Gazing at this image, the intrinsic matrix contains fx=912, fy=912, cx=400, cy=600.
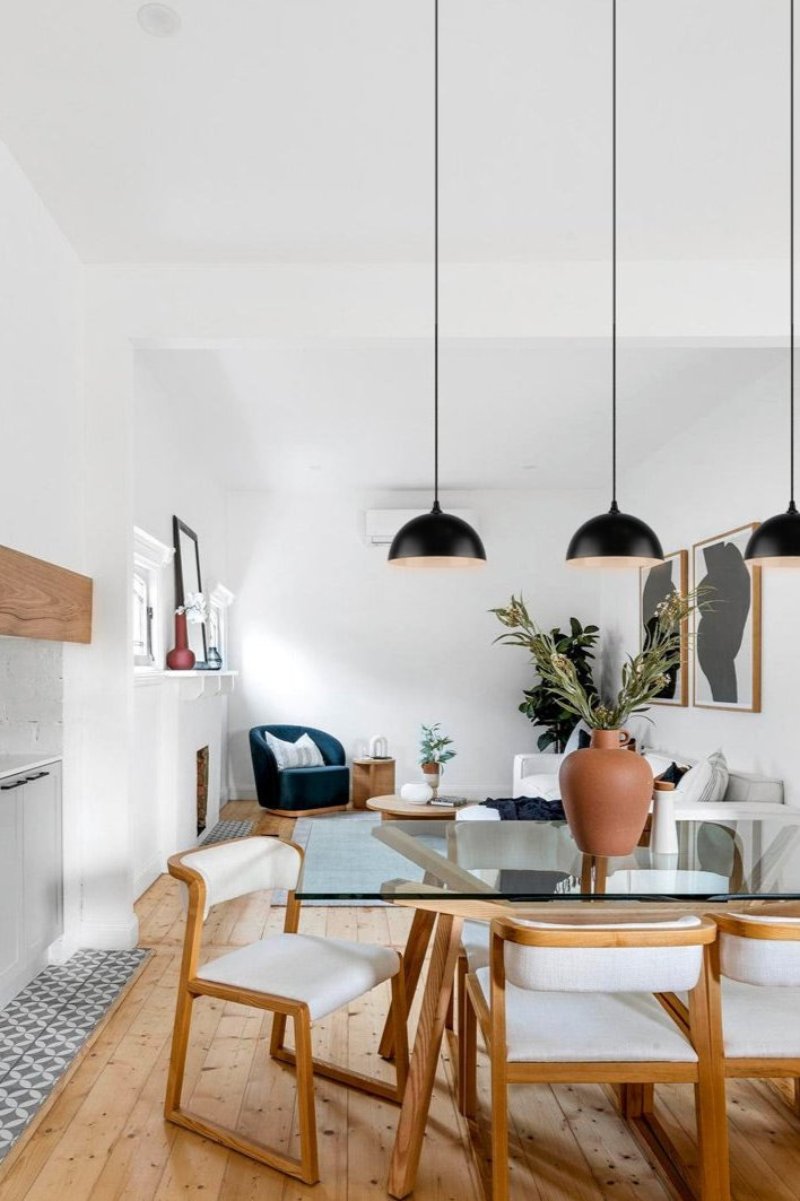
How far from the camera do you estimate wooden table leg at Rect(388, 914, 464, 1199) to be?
2076 millimetres

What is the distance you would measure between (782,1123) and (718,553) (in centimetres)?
340

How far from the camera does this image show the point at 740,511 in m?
5.02

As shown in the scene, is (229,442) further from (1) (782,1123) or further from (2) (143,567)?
(1) (782,1123)

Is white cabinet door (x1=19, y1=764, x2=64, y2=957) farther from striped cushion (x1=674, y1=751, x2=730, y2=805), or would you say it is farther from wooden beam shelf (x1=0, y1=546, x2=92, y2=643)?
striped cushion (x1=674, y1=751, x2=730, y2=805)

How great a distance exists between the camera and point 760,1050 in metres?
A: 1.95

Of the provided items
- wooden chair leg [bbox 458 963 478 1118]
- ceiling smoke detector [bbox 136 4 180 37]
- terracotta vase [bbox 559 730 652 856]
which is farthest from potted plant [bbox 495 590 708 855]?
ceiling smoke detector [bbox 136 4 180 37]

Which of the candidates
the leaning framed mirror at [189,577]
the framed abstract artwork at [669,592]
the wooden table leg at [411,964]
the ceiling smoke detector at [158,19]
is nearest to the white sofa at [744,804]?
the framed abstract artwork at [669,592]

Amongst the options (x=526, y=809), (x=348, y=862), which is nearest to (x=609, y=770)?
(x=348, y=862)

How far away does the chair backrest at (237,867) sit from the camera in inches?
96.5

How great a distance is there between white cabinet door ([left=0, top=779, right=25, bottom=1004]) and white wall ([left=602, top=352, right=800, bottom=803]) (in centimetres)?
335

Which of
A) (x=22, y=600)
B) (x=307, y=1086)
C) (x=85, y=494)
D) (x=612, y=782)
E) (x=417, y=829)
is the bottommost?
(x=307, y=1086)

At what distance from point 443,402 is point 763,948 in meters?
4.07

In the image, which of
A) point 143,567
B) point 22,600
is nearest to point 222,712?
point 143,567

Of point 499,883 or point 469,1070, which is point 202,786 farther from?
point 499,883
